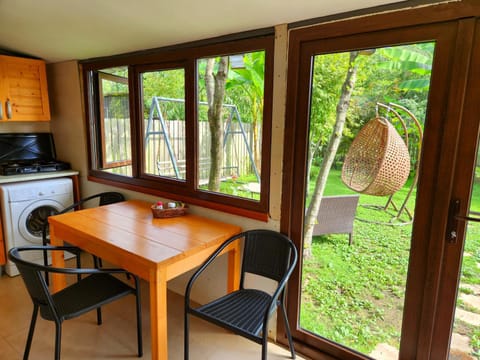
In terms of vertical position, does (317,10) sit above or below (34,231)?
above

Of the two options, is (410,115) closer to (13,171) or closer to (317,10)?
(317,10)

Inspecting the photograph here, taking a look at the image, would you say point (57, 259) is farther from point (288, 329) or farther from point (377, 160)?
point (377, 160)

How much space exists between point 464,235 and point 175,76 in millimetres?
2139

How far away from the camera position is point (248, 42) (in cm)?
194

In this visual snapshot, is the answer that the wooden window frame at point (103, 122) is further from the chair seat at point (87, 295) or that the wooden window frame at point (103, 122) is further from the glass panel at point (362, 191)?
the glass panel at point (362, 191)

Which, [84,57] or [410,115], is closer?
[410,115]

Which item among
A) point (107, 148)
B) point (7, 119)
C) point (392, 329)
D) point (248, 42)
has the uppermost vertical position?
point (248, 42)

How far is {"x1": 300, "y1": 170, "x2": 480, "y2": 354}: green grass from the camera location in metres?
1.73

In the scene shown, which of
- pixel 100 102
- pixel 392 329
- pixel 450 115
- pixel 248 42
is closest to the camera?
pixel 450 115

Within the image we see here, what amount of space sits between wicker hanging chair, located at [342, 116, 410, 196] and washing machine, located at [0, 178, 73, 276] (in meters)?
2.73

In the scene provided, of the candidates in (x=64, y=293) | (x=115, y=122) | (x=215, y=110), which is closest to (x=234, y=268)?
(x=64, y=293)

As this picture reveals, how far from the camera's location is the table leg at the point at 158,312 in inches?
61.6

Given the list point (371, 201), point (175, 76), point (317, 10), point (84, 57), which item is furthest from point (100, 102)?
point (371, 201)

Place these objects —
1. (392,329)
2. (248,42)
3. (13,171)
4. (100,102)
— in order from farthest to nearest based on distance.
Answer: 1. (100,102)
2. (13,171)
3. (248,42)
4. (392,329)
